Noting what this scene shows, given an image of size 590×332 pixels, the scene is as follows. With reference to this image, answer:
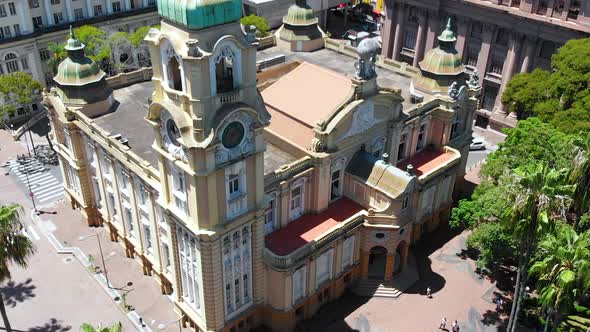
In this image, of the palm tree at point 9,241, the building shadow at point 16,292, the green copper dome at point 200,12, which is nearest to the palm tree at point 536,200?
the green copper dome at point 200,12

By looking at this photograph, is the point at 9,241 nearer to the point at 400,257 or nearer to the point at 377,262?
the point at 377,262

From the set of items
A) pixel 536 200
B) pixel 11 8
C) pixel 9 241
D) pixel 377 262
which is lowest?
pixel 377 262

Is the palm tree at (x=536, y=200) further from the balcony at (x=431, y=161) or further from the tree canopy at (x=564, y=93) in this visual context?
the tree canopy at (x=564, y=93)

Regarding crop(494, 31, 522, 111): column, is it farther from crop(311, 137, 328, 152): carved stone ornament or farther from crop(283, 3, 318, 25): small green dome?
crop(311, 137, 328, 152): carved stone ornament

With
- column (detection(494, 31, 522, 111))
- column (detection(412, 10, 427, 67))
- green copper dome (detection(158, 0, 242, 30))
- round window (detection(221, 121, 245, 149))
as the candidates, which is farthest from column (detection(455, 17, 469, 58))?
green copper dome (detection(158, 0, 242, 30))

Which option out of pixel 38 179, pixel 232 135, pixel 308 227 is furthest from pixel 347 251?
pixel 38 179
